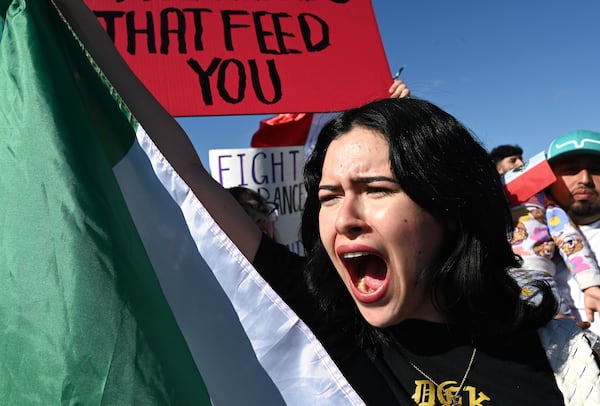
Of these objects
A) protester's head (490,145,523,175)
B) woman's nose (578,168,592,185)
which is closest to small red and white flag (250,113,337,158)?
woman's nose (578,168,592,185)

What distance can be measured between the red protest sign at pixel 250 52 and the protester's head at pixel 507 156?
2463 mm

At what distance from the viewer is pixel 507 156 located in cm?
518

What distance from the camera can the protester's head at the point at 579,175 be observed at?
2906 mm

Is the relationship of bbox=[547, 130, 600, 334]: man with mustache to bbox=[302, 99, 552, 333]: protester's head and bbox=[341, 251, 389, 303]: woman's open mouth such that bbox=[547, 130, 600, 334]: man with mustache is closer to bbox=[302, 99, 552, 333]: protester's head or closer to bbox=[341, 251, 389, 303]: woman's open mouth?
bbox=[302, 99, 552, 333]: protester's head

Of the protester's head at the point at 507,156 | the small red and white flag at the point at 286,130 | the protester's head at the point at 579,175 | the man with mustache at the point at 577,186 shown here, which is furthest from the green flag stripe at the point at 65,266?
the protester's head at the point at 507,156

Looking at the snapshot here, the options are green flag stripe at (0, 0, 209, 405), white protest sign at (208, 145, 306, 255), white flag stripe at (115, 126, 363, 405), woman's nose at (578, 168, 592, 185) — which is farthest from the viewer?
white protest sign at (208, 145, 306, 255)

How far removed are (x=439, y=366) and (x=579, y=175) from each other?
207 centimetres

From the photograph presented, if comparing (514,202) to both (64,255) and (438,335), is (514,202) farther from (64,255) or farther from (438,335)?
(64,255)

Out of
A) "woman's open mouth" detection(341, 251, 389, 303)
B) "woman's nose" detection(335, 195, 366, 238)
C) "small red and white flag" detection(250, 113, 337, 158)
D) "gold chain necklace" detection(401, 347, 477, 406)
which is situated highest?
"small red and white flag" detection(250, 113, 337, 158)

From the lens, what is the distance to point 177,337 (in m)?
1.08

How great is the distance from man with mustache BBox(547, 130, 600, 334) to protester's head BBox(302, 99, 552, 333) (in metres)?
1.54

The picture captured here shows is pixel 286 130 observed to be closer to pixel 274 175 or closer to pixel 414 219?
pixel 274 175

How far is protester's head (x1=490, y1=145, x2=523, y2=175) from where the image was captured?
5.03m

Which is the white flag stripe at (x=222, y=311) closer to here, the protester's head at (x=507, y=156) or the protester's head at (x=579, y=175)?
the protester's head at (x=579, y=175)
